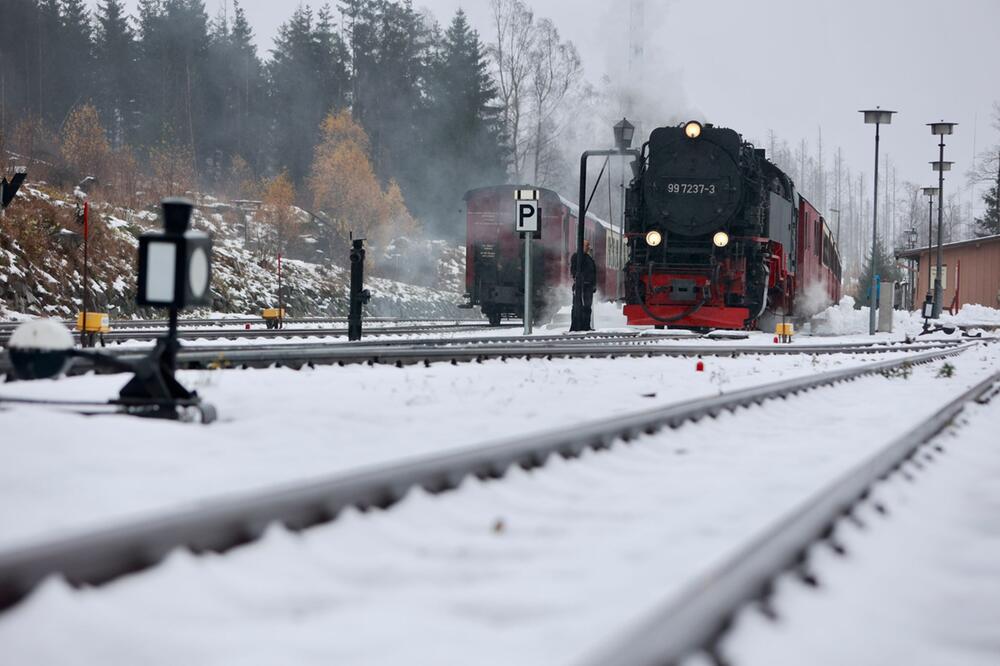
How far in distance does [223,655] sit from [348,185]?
3999 cm

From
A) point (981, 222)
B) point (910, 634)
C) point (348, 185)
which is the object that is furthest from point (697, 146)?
point (981, 222)

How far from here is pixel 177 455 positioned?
13.2 ft

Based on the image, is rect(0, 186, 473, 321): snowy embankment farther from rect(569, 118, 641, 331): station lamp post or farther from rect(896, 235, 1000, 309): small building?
rect(896, 235, 1000, 309): small building

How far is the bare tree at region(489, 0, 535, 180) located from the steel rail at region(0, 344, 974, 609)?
44025mm

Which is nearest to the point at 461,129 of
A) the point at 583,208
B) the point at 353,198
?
the point at 353,198

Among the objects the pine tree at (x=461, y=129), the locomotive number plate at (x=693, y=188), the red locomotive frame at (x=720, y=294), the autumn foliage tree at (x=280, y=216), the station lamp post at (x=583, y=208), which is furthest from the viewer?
the pine tree at (x=461, y=129)

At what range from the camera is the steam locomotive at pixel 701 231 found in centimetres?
1767

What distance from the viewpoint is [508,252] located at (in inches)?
957

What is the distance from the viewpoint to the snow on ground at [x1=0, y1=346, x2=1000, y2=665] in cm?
203

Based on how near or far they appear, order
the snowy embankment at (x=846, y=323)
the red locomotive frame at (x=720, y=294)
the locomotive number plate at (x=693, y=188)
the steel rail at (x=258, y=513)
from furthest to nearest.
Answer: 1. the snowy embankment at (x=846, y=323)
2. the red locomotive frame at (x=720, y=294)
3. the locomotive number plate at (x=693, y=188)
4. the steel rail at (x=258, y=513)

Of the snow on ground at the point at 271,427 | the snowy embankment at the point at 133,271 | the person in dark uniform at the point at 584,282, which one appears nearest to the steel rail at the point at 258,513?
the snow on ground at the point at 271,427

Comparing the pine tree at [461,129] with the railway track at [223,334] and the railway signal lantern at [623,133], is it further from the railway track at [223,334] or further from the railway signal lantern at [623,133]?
the railway track at [223,334]

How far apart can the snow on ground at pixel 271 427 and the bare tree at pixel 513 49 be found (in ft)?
132

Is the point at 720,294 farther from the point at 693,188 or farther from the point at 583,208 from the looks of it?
the point at 583,208
